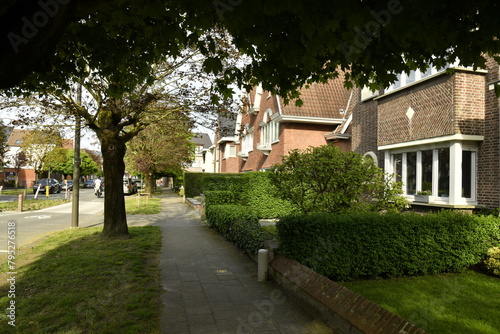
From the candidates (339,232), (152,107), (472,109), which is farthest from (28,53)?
(472,109)

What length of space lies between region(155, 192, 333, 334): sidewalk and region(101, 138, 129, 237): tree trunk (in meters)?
2.18

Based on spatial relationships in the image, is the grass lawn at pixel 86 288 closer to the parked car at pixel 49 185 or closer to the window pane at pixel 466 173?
the window pane at pixel 466 173

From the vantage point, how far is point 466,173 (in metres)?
9.63

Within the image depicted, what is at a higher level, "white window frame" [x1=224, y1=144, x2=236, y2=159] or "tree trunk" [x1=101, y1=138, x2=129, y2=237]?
"white window frame" [x1=224, y1=144, x2=236, y2=159]

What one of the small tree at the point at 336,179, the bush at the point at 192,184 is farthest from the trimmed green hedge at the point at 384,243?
the bush at the point at 192,184

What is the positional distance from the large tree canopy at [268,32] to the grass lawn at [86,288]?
10.3 ft

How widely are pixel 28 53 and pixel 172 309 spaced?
378 cm

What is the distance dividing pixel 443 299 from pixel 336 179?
3190 mm

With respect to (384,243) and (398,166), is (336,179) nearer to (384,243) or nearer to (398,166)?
(384,243)

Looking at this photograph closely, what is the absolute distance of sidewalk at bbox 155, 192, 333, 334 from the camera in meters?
4.48

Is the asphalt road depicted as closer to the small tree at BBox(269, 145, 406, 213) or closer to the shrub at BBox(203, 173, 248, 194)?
the shrub at BBox(203, 173, 248, 194)

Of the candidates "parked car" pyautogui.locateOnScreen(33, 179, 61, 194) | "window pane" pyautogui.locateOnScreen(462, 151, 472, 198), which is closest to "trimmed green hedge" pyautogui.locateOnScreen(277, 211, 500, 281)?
"window pane" pyautogui.locateOnScreen(462, 151, 472, 198)

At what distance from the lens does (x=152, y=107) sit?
1141 cm

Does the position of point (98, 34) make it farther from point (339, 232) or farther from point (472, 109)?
point (472, 109)
